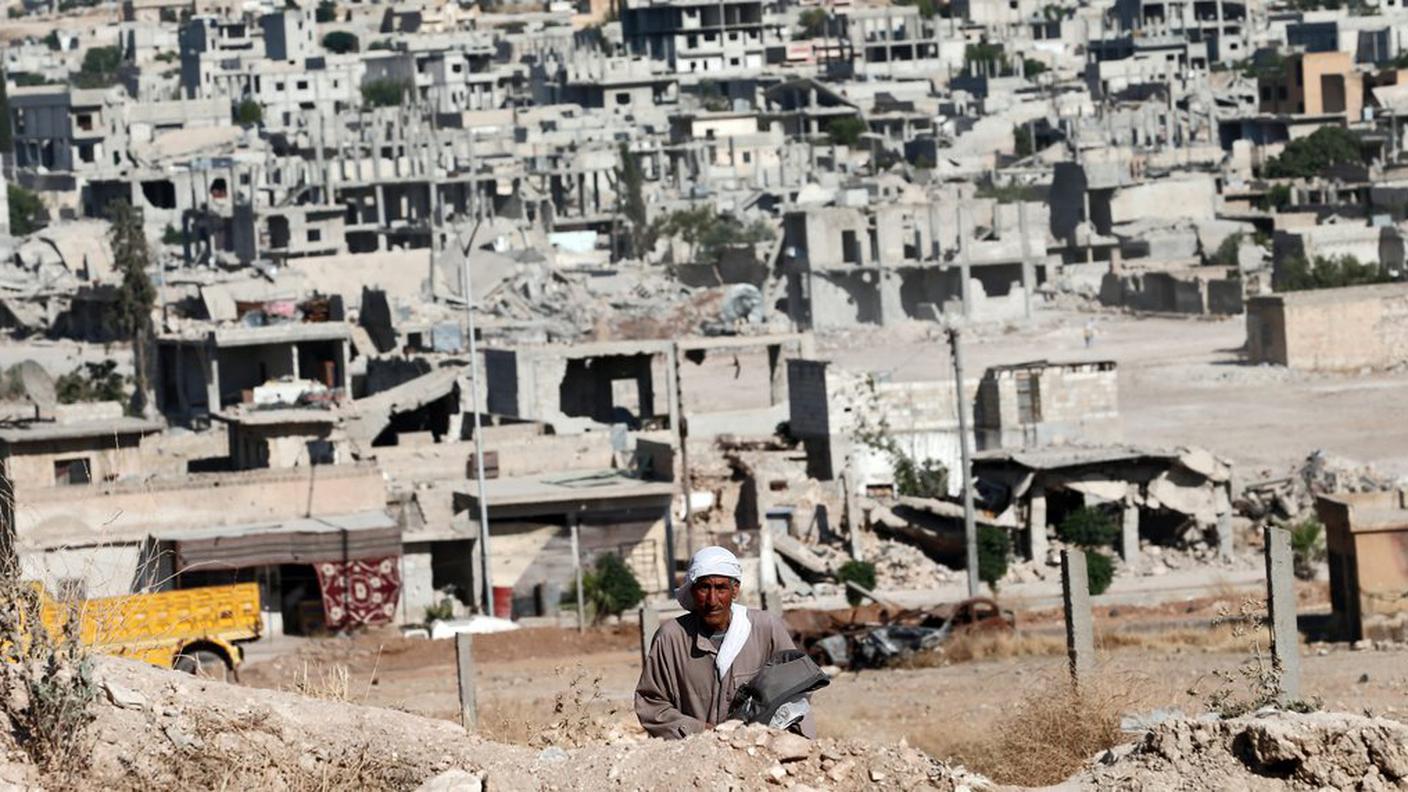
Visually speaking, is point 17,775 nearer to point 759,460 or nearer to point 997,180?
point 759,460

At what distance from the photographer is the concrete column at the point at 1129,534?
22609 millimetres

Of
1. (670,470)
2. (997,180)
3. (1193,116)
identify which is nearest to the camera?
(670,470)

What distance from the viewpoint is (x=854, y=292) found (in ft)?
155

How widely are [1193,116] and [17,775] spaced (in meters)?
64.7

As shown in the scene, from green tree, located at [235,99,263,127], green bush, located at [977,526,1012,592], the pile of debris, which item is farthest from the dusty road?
green tree, located at [235,99,263,127]

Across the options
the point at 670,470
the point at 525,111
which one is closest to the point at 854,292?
the point at 670,470

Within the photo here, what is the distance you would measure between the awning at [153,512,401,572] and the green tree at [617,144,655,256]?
35.5 metres

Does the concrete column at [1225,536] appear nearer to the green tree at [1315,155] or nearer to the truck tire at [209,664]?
the truck tire at [209,664]

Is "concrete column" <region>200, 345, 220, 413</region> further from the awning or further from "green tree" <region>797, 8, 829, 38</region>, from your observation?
"green tree" <region>797, 8, 829, 38</region>

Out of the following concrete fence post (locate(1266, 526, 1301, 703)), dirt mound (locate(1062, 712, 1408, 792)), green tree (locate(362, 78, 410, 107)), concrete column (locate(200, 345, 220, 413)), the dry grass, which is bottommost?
concrete column (locate(200, 345, 220, 413))

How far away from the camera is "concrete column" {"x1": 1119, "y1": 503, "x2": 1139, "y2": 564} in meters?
22.6

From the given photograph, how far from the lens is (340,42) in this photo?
10669 cm

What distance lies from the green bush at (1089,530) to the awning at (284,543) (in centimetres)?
527

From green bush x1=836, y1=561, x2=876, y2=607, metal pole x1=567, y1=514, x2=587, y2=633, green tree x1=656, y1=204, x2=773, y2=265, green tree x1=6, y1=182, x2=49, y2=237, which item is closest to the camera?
metal pole x1=567, y1=514, x2=587, y2=633
